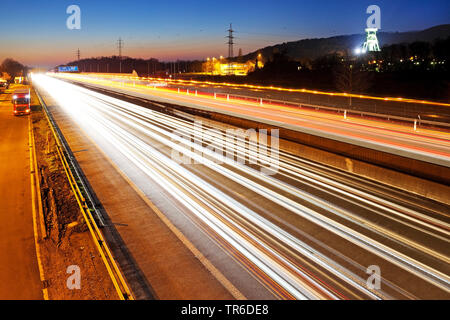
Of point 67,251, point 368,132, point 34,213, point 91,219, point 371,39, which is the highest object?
point 371,39

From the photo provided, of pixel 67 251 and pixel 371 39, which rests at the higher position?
pixel 371 39

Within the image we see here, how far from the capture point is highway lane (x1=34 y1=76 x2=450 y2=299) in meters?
6.53

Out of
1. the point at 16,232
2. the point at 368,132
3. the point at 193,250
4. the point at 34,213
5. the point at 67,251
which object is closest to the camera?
the point at 193,250

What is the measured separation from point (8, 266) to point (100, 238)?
195 cm

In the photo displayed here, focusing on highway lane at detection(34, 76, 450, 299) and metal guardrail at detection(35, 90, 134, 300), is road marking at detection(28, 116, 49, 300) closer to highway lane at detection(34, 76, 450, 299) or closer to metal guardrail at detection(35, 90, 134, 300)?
metal guardrail at detection(35, 90, 134, 300)

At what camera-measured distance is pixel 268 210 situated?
9703mm

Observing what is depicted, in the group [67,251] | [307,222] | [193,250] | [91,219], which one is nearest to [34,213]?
[91,219]

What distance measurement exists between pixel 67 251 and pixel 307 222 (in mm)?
5913

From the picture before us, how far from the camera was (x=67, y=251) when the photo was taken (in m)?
7.88

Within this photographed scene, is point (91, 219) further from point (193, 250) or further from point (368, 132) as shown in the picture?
point (368, 132)

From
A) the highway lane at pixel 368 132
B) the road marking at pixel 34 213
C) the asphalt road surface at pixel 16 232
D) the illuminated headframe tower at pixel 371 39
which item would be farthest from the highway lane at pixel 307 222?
the illuminated headframe tower at pixel 371 39

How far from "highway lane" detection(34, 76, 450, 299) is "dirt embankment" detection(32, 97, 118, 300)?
Result: 8.52 ft

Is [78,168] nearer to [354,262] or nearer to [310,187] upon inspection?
[310,187]

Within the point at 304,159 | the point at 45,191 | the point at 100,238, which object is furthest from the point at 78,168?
the point at 304,159
